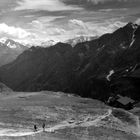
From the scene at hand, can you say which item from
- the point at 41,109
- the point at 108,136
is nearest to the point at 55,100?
the point at 41,109

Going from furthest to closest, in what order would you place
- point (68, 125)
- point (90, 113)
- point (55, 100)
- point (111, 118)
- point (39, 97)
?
point (39, 97)
point (55, 100)
point (90, 113)
point (111, 118)
point (68, 125)

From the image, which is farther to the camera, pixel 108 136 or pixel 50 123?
pixel 50 123

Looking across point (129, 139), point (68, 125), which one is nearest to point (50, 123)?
point (68, 125)

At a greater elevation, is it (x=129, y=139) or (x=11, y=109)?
(x=11, y=109)

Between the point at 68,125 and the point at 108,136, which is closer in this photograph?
the point at 108,136

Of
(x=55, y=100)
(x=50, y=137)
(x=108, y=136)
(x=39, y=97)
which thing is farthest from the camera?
(x=39, y=97)

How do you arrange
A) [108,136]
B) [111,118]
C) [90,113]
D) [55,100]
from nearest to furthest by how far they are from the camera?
[108,136] < [111,118] < [90,113] < [55,100]

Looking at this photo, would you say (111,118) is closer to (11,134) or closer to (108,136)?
(108,136)

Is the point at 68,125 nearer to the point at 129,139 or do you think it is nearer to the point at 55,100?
the point at 129,139

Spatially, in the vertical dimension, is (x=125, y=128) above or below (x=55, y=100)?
below
